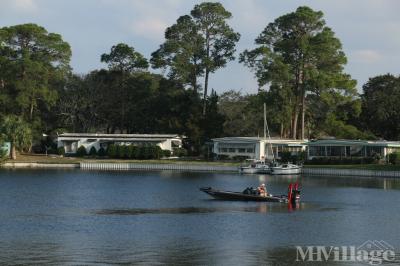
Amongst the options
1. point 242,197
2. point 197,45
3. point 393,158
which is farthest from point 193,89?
point 242,197

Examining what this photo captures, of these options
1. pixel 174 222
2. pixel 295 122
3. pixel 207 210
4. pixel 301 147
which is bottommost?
pixel 174 222

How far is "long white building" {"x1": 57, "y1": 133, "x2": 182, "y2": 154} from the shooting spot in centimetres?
12425

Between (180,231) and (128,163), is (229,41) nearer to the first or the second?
(128,163)

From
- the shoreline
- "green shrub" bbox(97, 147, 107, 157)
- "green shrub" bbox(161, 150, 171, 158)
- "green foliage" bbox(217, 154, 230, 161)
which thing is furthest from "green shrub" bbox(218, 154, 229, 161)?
"green shrub" bbox(97, 147, 107, 157)

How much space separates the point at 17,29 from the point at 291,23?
1759 inches

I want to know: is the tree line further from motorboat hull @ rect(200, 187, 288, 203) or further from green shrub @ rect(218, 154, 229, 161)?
motorboat hull @ rect(200, 187, 288, 203)

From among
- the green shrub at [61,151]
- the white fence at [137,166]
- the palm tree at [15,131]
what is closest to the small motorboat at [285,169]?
the white fence at [137,166]

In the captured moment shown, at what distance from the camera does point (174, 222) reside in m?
50.9

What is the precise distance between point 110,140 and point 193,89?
17.2m

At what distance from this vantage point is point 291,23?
391 feet

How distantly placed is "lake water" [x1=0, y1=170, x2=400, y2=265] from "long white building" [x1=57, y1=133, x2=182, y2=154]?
127ft

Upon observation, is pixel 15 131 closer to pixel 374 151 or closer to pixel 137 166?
pixel 137 166

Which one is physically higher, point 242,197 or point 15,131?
point 15,131

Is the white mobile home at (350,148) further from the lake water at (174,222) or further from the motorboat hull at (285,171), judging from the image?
the lake water at (174,222)
